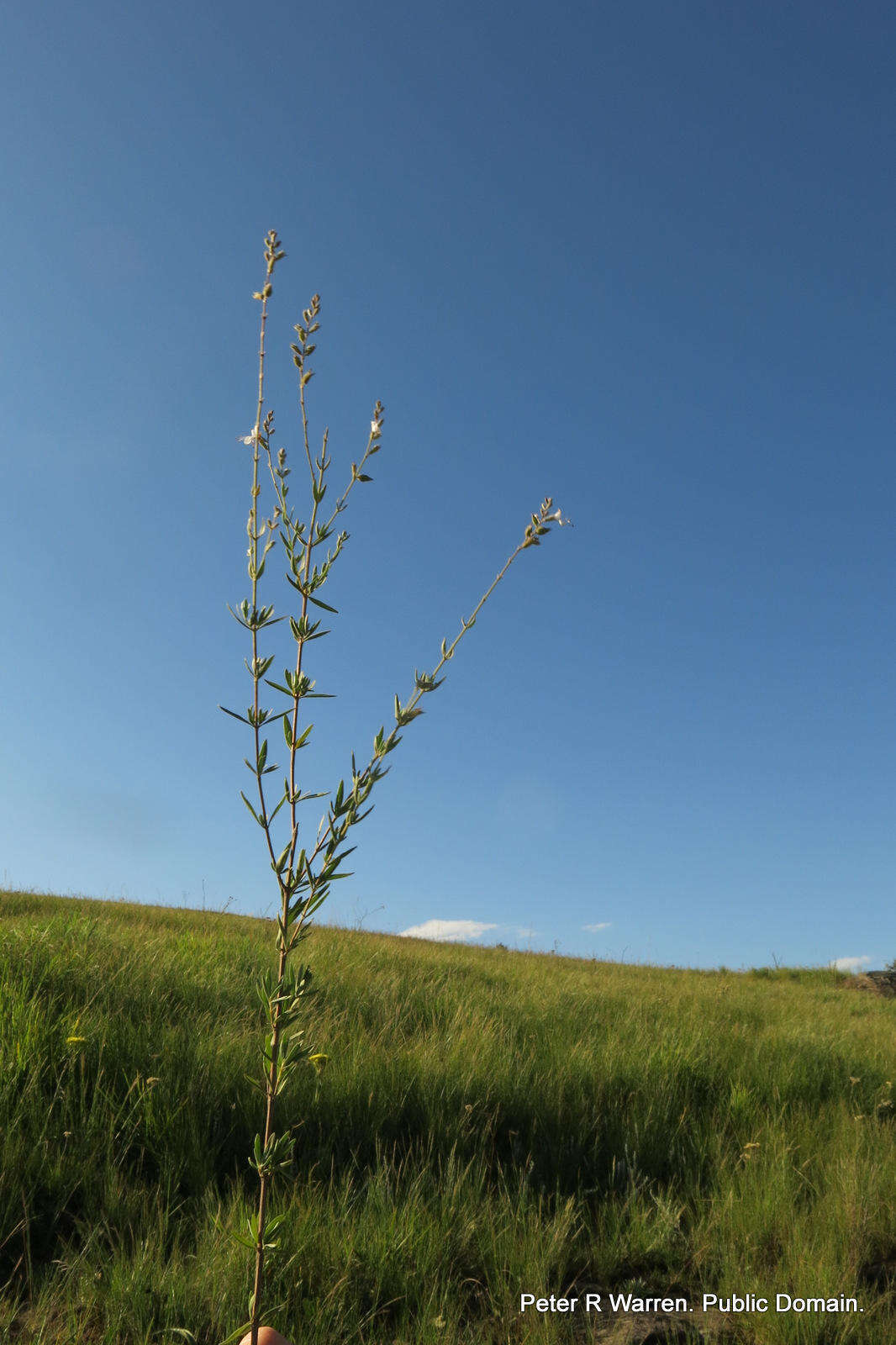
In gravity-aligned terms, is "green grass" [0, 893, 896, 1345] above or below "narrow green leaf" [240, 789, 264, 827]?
below

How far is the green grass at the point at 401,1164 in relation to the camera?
10.2 ft

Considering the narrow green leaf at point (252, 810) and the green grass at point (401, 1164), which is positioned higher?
the narrow green leaf at point (252, 810)

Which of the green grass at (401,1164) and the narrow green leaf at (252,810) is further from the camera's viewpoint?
the green grass at (401,1164)

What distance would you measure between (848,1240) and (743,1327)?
0.91 m

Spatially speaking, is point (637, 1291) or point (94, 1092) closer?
point (637, 1291)

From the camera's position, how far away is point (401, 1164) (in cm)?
397

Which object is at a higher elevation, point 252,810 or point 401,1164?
point 252,810

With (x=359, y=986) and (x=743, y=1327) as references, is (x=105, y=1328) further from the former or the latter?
(x=359, y=986)

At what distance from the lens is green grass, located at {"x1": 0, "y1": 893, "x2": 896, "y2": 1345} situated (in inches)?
122

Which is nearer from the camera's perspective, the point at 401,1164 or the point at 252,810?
the point at 252,810

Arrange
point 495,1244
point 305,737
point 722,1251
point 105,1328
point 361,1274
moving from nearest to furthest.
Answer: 1. point 305,737
2. point 105,1328
3. point 361,1274
4. point 495,1244
5. point 722,1251

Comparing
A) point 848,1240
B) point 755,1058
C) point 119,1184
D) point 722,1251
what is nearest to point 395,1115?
point 119,1184

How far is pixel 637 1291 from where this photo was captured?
11.5 feet

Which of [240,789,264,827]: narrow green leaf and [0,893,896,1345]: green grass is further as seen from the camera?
[0,893,896,1345]: green grass
